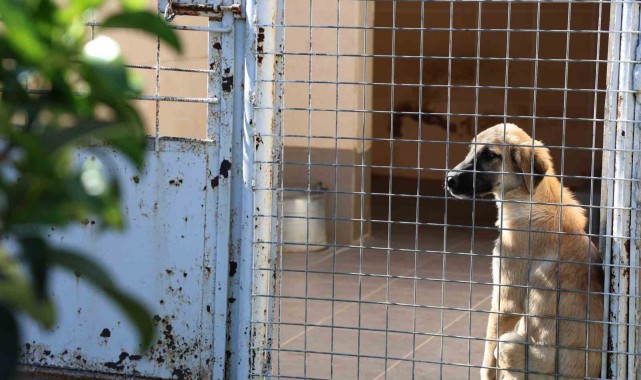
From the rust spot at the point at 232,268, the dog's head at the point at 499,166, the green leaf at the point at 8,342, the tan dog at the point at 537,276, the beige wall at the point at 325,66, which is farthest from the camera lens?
the beige wall at the point at 325,66

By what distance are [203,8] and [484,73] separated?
9062 millimetres

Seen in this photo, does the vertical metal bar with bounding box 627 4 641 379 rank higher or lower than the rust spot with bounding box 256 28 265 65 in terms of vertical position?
lower

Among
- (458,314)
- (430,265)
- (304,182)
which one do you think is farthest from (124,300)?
(304,182)

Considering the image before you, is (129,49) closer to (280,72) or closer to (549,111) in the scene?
(280,72)

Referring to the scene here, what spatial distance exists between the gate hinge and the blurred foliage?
130 inches

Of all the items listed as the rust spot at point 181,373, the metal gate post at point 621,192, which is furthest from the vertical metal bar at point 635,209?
the rust spot at point 181,373

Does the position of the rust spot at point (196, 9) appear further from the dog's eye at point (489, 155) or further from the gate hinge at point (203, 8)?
the dog's eye at point (489, 155)

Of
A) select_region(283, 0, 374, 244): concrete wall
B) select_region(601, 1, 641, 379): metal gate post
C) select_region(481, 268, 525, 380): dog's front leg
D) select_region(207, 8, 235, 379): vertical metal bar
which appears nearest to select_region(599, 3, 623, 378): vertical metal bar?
select_region(601, 1, 641, 379): metal gate post

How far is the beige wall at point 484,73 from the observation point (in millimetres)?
12484

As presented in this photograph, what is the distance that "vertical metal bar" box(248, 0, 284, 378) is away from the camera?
13.3 ft

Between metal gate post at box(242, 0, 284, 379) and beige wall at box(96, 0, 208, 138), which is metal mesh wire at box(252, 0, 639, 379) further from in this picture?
beige wall at box(96, 0, 208, 138)

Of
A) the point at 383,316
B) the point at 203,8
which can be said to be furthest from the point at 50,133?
the point at 383,316

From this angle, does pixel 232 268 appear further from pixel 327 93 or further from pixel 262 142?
pixel 327 93

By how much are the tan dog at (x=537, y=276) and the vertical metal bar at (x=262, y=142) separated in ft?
2.71
